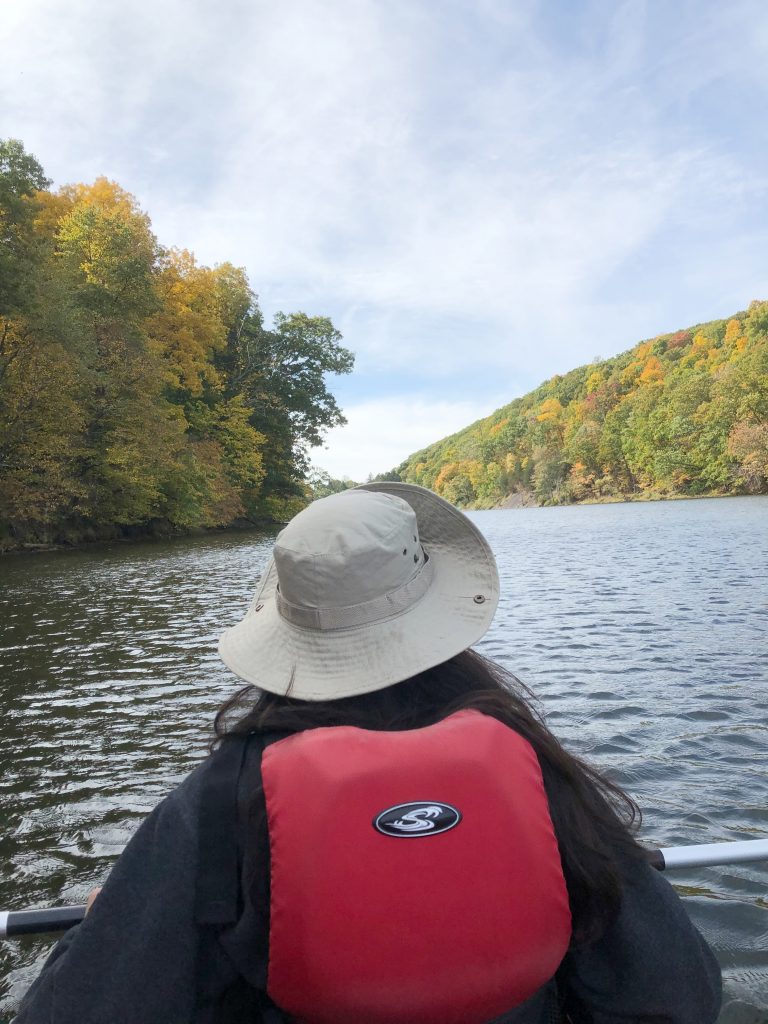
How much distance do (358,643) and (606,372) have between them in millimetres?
144087

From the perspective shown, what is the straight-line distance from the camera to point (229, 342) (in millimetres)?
43781

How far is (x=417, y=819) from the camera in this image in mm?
1121

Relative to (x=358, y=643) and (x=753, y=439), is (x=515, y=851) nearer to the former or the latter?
(x=358, y=643)

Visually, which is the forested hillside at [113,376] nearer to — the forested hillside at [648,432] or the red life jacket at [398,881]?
the red life jacket at [398,881]

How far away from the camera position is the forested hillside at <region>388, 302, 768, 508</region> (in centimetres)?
6856

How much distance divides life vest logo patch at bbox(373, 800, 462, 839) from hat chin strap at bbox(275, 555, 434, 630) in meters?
0.34

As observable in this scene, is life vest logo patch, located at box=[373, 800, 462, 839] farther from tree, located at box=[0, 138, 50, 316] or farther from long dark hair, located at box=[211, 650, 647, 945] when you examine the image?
tree, located at box=[0, 138, 50, 316]

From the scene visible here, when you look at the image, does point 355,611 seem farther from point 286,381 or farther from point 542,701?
point 286,381

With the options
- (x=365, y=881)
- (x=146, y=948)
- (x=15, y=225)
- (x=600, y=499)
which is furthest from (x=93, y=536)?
(x=600, y=499)

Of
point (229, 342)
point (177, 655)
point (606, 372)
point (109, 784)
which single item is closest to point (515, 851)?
point (109, 784)

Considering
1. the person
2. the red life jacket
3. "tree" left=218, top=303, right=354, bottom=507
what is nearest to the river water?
the person

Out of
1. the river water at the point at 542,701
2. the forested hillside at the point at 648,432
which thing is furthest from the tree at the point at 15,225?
the forested hillside at the point at 648,432

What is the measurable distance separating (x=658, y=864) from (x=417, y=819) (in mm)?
1141

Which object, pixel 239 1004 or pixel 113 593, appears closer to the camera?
pixel 239 1004
